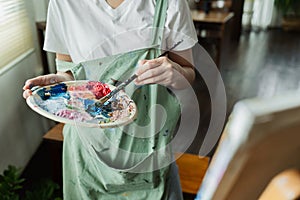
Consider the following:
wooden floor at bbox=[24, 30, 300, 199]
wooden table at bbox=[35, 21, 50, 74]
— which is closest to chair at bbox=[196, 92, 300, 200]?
wooden table at bbox=[35, 21, 50, 74]

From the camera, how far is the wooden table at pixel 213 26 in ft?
10.3

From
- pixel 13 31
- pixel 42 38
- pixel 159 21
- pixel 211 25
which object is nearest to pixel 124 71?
pixel 159 21

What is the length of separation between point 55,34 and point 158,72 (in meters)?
0.32

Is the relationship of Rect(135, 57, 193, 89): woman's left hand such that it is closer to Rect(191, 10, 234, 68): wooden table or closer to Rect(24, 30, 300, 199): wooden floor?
Rect(24, 30, 300, 199): wooden floor

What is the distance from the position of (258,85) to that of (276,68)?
2.35ft

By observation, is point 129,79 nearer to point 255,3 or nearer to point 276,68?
point 276,68

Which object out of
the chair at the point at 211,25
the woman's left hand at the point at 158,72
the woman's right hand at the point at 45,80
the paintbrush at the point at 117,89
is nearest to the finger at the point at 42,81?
the woman's right hand at the point at 45,80

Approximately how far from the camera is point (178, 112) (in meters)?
0.84

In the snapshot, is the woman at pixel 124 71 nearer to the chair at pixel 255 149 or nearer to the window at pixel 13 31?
the chair at pixel 255 149

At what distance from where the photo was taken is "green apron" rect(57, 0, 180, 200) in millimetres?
809

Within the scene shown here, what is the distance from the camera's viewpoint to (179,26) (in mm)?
769

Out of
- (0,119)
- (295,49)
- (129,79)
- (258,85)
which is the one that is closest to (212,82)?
(129,79)

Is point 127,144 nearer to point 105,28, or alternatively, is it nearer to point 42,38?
point 105,28

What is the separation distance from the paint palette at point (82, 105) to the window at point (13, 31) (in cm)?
78
